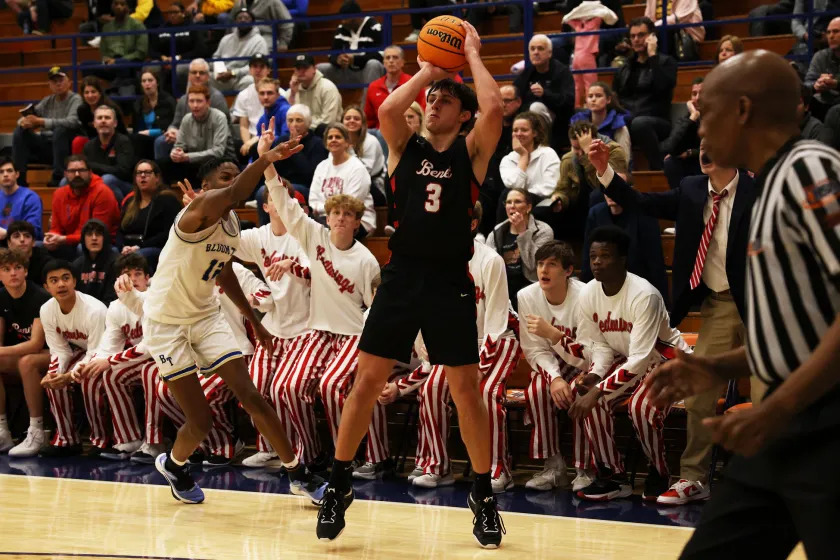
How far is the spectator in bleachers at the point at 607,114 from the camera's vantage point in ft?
29.9

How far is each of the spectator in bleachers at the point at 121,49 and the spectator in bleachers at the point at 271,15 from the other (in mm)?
1289

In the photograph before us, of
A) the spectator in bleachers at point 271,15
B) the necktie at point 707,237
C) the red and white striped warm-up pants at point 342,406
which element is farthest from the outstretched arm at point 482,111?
the spectator in bleachers at point 271,15

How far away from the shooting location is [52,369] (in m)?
8.60

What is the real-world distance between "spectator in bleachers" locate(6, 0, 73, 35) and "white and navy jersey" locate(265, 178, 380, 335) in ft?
32.4

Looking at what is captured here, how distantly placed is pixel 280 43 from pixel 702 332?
28.2 ft

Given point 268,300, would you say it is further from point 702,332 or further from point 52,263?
point 702,332

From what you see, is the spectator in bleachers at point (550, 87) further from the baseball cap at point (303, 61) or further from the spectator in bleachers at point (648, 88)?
the baseball cap at point (303, 61)

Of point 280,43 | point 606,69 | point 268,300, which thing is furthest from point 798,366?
point 280,43

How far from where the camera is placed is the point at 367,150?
10.1 meters

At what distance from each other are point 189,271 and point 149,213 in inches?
143

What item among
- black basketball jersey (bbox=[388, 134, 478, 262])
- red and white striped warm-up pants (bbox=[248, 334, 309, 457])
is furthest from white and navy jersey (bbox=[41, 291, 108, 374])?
black basketball jersey (bbox=[388, 134, 478, 262])

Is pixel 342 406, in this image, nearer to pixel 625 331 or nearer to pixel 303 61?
pixel 625 331

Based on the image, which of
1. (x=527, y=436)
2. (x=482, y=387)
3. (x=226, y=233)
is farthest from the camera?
(x=527, y=436)

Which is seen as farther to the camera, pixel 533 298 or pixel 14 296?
pixel 14 296
